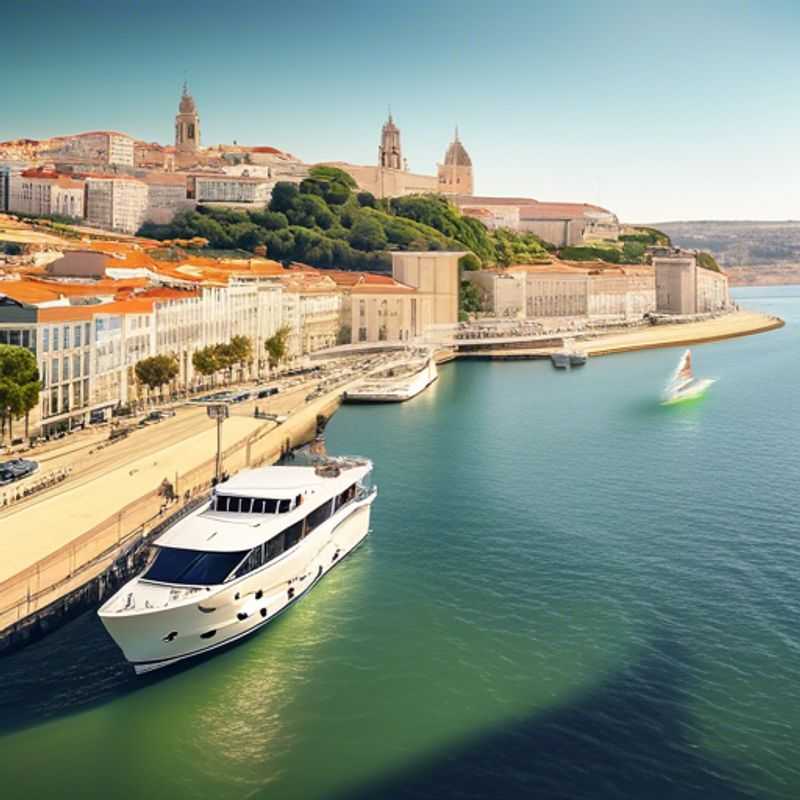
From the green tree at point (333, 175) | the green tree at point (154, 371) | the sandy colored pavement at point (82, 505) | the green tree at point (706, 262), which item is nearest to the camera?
the sandy colored pavement at point (82, 505)

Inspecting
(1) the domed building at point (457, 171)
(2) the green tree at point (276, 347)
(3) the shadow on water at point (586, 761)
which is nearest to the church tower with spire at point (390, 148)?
(1) the domed building at point (457, 171)

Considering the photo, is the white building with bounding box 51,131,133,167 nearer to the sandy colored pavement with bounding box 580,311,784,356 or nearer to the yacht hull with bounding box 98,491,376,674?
the sandy colored pavement with bounding box 580,311,784,356

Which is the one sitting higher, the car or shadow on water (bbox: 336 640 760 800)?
the car

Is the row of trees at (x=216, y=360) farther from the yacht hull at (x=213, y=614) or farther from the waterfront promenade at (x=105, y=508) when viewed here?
the yacht hull at (x=213, y=614)

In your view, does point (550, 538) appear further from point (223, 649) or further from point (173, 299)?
point (173, 299)

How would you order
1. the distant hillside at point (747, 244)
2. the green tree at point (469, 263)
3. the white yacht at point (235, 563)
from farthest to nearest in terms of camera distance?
the distant hillside at point (747, 244) < the green tree at point (469, 263) < the white yacht at point (235, 563)

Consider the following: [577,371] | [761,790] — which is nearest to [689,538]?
[761,790]

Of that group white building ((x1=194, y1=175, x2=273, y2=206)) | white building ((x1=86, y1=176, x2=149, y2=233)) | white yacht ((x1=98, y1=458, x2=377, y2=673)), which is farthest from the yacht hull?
white building ((x1=194, y1=175, x2=273, y2=206))
